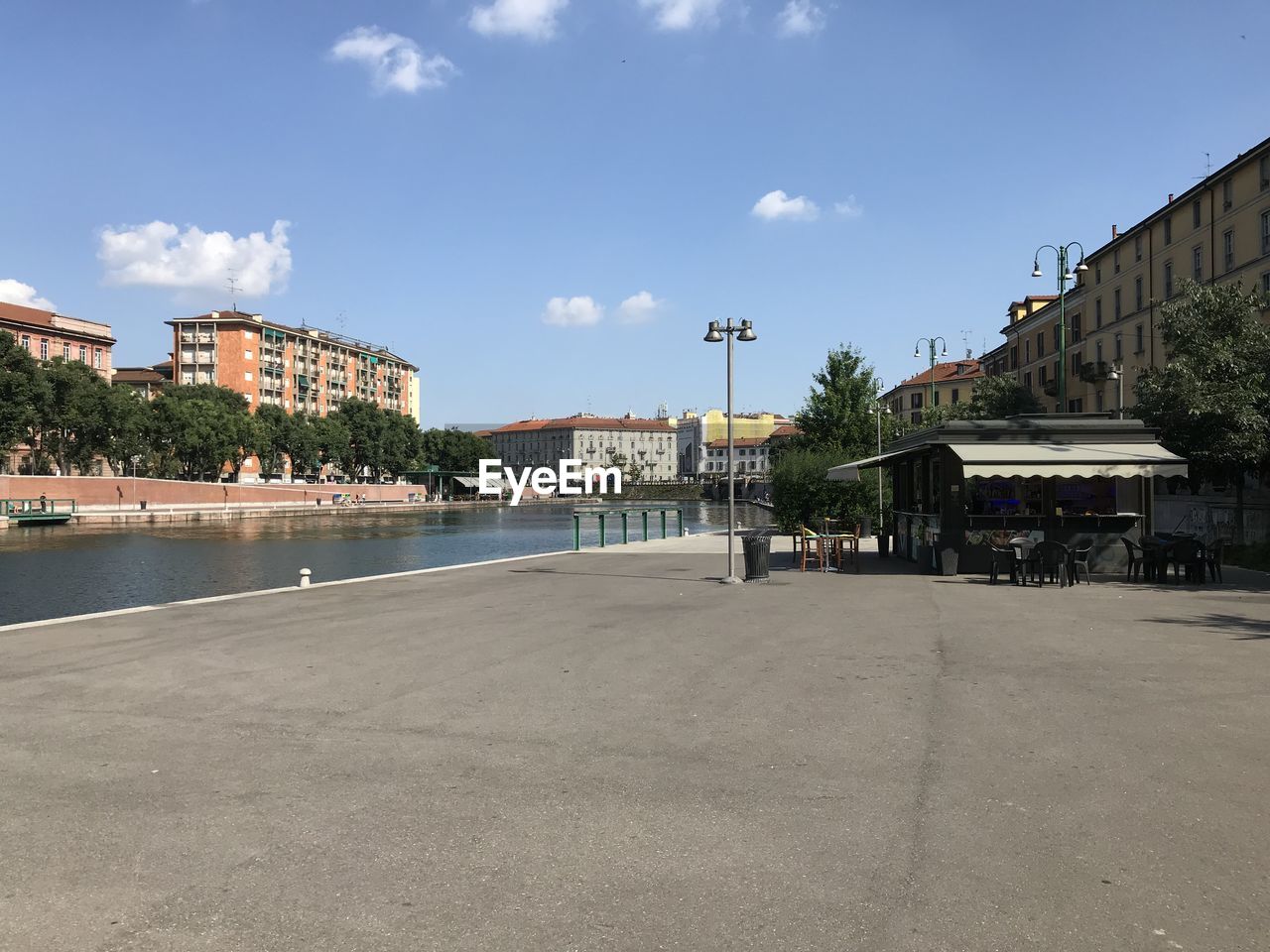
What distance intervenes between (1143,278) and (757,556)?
44832 mm

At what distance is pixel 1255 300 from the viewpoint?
85.0ft

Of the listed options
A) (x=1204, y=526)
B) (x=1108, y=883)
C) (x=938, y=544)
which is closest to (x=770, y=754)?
(x=1108, y=883)

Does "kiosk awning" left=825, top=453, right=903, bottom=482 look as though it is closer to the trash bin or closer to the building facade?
the trash bin

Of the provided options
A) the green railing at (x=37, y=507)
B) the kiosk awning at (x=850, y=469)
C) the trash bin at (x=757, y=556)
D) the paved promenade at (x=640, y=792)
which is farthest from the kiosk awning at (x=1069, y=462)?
the green railing at (x=37, y=507)

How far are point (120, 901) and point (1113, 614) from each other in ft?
41.5

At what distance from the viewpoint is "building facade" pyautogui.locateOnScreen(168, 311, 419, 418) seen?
390ft

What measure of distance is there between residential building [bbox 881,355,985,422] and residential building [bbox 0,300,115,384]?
8548 cm

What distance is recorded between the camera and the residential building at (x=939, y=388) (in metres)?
101

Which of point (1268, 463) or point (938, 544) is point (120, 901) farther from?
point (1268, 463)

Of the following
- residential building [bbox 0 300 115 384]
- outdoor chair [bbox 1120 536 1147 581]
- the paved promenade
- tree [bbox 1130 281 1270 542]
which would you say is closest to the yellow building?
tree [bbox 1130 281 1270 542]

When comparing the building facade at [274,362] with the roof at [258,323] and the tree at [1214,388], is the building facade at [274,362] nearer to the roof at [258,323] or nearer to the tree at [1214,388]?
the roof at [258,323]

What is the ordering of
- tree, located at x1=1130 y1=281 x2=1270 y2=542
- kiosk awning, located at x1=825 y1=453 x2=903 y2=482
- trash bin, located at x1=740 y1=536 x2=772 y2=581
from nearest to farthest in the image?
trash bin, located at x1=740 y1=536 x2=772 y2=581 < tree, located at x1=1130 y1=281 x2=1270 y2=542 < kiosk awning, located at x1=825 y1=453 x2=903 y2=482

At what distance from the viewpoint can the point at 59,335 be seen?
9269 centimetres

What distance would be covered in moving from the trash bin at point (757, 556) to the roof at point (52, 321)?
308 feet
